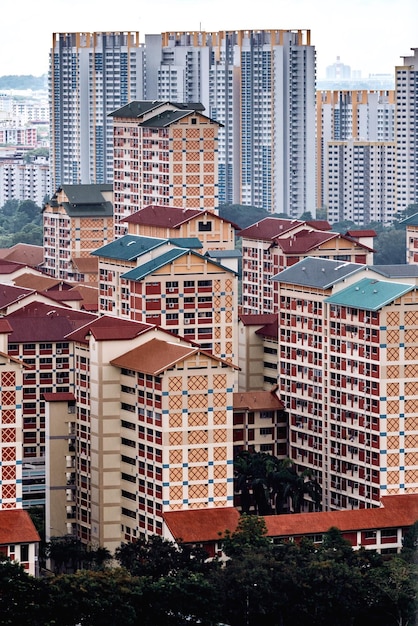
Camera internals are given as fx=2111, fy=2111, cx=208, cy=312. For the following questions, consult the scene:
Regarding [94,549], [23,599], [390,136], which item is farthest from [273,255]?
[390,136]

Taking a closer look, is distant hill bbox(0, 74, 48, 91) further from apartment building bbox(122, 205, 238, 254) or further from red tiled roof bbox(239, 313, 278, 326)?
red tiled roof bbox(239, 313, 278, 326)

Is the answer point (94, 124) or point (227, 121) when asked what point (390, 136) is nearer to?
point (227, 121)

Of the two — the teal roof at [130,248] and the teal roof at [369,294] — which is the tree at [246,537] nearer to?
the teal roof at [369,294]


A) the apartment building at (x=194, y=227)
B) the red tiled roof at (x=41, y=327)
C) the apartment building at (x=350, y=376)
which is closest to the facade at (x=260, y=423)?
the apartment building at (x=350, y=376)

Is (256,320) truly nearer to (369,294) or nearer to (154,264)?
(154,264)

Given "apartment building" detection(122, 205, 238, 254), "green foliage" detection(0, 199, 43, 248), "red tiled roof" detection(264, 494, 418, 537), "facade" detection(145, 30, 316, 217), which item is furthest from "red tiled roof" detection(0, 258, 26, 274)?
"facade" detection(145, 30, 316, 217)

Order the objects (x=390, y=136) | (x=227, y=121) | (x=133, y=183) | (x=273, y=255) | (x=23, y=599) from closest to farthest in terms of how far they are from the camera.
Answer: (x=23, y=599) → (x=273, y=255) → (x=133, y=183) → (x=227, y=121) → (x=390, y=136)

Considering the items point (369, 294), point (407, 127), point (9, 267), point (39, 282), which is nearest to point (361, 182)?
point (407, 127)
